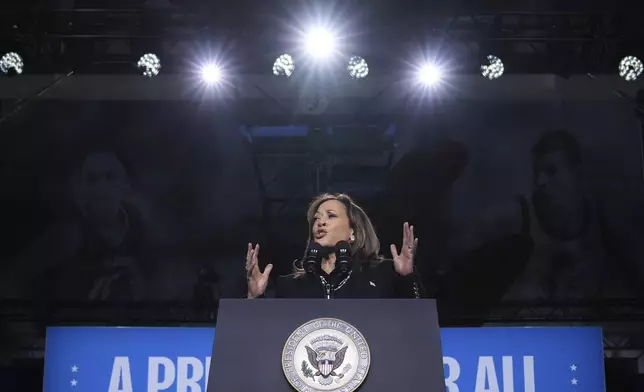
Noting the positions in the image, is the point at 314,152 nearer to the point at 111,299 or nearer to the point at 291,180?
the point at 291,180

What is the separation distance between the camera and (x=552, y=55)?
5.80 m

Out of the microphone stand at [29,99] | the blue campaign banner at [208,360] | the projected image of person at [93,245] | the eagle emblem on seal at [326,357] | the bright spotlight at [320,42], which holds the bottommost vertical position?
the eagle emblem on seal at [326,357]

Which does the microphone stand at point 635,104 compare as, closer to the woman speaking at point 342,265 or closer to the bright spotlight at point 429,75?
the bright spotlight at point 429,75

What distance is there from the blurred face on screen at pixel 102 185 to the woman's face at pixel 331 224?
3594 millimetres

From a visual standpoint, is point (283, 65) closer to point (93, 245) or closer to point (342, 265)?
point (93, 245)

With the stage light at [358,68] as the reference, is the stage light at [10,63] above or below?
below

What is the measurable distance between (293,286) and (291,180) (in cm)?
339

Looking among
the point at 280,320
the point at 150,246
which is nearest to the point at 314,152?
the point at 150,246

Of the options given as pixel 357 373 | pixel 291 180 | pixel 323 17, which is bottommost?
pixel 357 373

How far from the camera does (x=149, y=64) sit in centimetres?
562

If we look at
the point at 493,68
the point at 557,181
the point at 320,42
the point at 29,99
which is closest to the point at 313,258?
the point at 320,42

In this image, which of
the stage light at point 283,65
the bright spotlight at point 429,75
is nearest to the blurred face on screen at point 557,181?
the bright spotlight at point 429,75

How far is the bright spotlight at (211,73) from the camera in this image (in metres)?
5.84

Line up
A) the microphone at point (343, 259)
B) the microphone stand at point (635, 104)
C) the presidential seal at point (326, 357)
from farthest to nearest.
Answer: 1. the microphone stand at point (635, 104)
2. the microphone at point (343, 259)
3. the presidential seal at point (326, 357)
